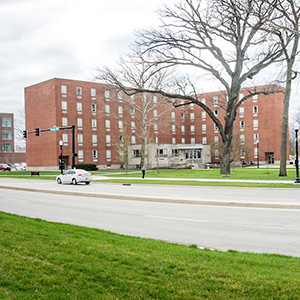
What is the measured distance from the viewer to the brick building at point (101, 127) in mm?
66438

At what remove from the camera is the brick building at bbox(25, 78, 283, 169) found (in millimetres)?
66438

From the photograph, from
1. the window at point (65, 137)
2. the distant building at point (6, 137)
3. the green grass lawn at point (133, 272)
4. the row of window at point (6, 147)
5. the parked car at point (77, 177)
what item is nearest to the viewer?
the green grass lawn at point (133, 272)

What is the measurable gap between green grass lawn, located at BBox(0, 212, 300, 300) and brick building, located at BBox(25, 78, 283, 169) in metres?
55.1

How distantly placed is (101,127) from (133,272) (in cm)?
6893

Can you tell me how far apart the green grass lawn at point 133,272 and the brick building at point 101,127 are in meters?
55.1

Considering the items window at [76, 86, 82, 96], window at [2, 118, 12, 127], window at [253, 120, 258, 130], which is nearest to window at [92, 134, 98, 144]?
window at [76, 86, 82, 96]

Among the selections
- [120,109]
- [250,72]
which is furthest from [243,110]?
[250,72]

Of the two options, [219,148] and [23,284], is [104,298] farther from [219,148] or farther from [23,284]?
[219,148]

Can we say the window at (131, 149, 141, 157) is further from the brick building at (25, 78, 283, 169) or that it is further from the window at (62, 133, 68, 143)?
the window at (62, 133, 68, 143)

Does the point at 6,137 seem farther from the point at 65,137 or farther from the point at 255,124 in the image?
the point at 255,124

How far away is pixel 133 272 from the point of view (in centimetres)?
500

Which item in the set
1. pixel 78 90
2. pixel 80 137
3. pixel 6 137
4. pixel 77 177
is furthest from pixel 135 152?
pixel 6 137

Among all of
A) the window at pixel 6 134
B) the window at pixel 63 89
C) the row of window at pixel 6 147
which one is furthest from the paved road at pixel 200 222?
the row of window at pixel 6 147

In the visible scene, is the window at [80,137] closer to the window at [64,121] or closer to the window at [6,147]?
the window at [64,121]
